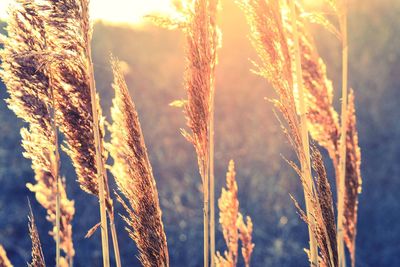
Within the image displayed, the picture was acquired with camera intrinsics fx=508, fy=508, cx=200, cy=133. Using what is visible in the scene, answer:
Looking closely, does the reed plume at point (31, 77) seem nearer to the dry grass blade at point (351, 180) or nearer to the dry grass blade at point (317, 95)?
the dry grass blade at point (317, 95)

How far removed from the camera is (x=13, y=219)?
25.6 ft

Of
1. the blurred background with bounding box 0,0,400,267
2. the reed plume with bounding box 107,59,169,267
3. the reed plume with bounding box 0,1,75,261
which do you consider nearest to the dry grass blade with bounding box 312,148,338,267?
the reed plume with bounding box 107,59,169,267

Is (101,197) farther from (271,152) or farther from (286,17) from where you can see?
(271,152)

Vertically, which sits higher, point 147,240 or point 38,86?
point 38,86

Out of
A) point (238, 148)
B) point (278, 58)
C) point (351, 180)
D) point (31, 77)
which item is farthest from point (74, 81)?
point (238, 148)

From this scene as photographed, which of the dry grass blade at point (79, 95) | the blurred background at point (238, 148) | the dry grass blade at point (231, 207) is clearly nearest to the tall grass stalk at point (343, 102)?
the dry grass blade at point (231, 207)

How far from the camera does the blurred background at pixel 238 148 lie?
7.86 meters

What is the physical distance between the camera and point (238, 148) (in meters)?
8.65

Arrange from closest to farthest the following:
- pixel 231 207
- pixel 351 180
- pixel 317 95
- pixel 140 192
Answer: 1. pixel 140 192
2. pixel 317 95
3. pixel 351 180
4. pixel 231 207

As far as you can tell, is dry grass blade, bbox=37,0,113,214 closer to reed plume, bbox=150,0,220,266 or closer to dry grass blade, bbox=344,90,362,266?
reed plume, bbox=150,0,220,266

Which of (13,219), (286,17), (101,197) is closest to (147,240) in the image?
(101,197)

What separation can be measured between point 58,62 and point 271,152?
681 centimetres

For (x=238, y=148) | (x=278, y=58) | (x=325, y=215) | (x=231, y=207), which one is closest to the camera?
(x=325, y=215)

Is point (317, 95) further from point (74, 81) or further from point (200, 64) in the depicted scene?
point (74, 81)
